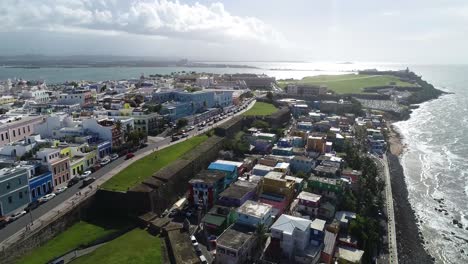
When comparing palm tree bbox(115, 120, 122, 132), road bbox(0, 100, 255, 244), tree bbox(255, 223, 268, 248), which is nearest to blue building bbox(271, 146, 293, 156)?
road bbox(0, 100, 255, 244)

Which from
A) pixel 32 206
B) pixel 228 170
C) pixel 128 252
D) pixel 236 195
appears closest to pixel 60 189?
pixel 32 206

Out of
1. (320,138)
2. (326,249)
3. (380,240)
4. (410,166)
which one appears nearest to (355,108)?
(410,166)

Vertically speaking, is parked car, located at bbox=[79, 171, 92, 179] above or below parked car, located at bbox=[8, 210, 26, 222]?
above

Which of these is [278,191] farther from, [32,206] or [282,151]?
[32,206]

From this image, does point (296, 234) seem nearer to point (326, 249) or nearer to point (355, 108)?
point (326, 249)

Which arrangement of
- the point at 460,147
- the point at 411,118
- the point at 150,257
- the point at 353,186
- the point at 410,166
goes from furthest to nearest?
the point at 411,118, the point at 460,147, the point at 410,166, the point at 353,186, the point at 150,257

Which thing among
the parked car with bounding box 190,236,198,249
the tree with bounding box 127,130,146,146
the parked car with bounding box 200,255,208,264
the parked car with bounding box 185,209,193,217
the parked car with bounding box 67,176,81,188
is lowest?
the parked car with bounding box 200,255,208,264

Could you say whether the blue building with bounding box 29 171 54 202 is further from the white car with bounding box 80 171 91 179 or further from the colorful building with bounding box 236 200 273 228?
the colorful building with bounding box 236 200 273 228
